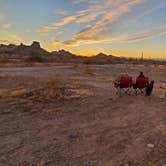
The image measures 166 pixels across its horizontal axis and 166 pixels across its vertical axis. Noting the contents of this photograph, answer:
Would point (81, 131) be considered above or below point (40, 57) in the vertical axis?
below

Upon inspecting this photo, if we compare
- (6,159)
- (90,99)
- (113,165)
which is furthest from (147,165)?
(90,99)

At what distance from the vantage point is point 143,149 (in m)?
7.02

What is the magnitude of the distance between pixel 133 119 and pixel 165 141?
8.19ft

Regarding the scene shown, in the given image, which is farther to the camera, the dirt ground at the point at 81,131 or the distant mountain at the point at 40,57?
the distant mountain at the point at 40,57

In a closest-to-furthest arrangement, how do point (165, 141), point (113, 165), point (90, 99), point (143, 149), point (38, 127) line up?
point (113, 165) < point (143, 149) < point (165, 141) < point (38, 127) < point (90, 99)

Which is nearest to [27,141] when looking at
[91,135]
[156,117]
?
[91,135]

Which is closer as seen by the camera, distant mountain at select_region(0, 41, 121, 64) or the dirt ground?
the dirt ground

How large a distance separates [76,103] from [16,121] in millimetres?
4053

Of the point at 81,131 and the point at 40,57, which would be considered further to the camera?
the point at 40,57

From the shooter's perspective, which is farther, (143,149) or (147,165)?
(143,149)

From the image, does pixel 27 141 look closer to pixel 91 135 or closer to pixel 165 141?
pixel 91 135

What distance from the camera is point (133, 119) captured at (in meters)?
10.1

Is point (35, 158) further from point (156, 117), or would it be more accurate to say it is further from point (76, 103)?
point (76, 103)

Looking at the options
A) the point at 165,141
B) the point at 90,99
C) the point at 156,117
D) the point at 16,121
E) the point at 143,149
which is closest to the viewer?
the point at 143,149
